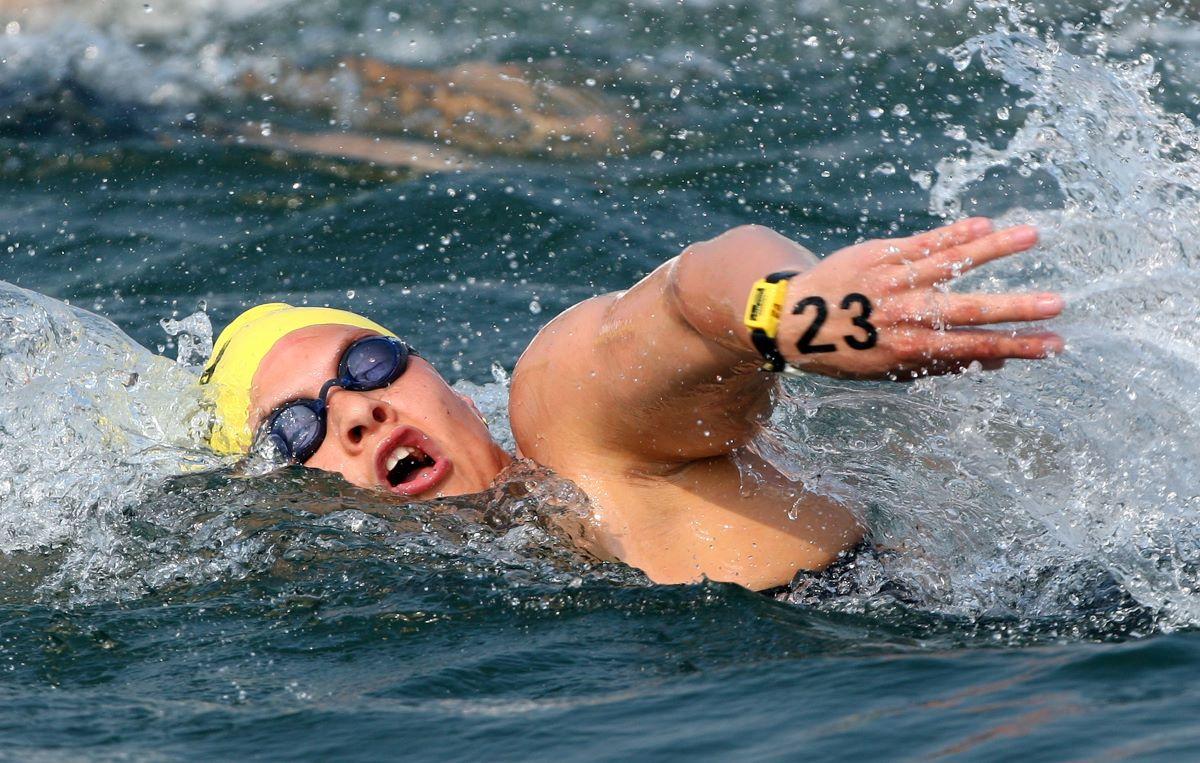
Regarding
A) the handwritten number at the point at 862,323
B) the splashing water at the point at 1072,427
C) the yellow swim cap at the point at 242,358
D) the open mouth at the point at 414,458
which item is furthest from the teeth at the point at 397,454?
the handwritten number at the point at 862,323

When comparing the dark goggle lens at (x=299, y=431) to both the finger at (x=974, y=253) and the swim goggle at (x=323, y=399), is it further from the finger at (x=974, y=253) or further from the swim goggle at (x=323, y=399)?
the finger at (x=974, y=253)

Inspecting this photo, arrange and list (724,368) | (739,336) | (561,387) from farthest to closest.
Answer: (561,387) < (724,368) < (739,336)

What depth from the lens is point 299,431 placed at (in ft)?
13.5

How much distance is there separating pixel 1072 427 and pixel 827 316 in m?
1.66

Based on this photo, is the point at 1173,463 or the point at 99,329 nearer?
the point at 1173,463

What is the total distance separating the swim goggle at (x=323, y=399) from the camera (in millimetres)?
4113

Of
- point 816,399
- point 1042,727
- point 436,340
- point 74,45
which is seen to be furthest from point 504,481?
point 74,45

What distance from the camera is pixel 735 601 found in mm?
3512

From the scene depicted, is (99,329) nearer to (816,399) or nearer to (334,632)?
(334,632)

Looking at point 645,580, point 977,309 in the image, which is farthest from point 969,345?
point 645,580

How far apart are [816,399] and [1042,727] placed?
206cm

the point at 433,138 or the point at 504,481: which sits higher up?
the point at 433,138

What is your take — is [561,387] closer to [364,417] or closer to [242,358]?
[364,417]

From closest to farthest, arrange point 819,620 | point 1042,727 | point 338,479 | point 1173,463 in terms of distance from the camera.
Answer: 1. point 1042,727
2. point 819,620
3. point 1173,463
4. point 338,479
